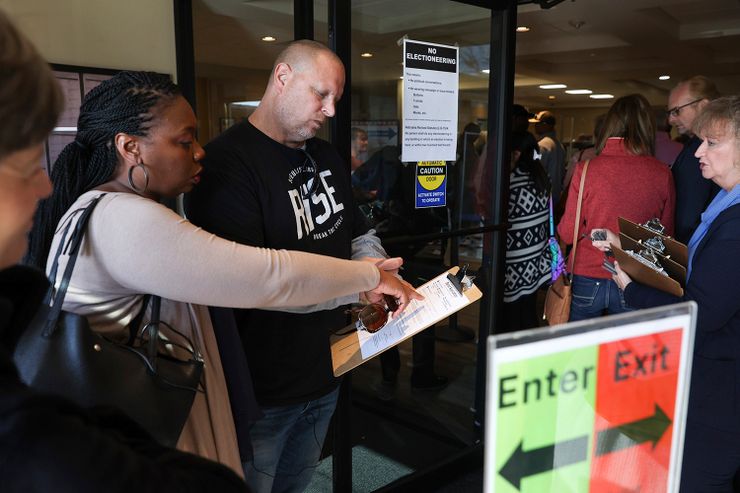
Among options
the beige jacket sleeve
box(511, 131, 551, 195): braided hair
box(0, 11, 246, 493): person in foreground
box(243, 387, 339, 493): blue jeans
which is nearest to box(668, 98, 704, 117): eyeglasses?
box(511, 131, 551, 195): braided hair

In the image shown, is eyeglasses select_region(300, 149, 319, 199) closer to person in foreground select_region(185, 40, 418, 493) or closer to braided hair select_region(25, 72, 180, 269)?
person in foreground select_region(185, 40, 418, 493)

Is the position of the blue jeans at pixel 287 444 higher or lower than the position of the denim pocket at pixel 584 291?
lower

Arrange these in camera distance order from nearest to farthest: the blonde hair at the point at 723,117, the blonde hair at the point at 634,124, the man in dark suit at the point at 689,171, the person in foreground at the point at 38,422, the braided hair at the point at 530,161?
1. the person in foreground at the point at 38,422
2. the blonde hair at the point at 723,117
3. the man in dark suit at the point at 689,171
4. the blonde hair at the point at 634,124
5. the braided hair at the point at 530,161

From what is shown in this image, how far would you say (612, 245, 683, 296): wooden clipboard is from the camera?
1608 mm

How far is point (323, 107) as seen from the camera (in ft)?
4.86

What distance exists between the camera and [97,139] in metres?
1.03

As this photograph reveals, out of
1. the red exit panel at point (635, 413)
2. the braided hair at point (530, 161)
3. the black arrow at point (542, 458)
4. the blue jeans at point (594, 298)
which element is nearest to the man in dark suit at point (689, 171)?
the blue jeans at point (594, 298)

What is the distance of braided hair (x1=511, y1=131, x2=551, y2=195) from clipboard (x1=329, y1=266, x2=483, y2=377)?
171 centimetres

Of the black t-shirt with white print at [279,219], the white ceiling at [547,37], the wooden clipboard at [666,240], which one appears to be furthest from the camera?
the white ceiling at [547,37]

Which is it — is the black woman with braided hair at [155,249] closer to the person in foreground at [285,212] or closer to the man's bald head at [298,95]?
the person in foreground at [285,212]

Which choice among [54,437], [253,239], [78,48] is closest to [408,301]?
[253,239]

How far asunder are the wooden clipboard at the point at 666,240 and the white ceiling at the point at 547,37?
93 centimetres

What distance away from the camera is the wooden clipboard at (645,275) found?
5.28 feet

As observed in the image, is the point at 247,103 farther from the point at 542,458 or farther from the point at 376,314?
the point at 542,458
